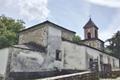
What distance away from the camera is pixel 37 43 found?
70.6ft

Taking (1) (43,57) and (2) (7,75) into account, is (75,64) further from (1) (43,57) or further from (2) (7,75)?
(2) (7,75)

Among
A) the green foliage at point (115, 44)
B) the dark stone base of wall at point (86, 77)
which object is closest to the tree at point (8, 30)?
the dark stone base of wall at point (86, 77)

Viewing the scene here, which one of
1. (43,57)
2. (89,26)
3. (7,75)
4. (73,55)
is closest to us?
(7,75)

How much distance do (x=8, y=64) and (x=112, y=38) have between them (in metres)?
34.1

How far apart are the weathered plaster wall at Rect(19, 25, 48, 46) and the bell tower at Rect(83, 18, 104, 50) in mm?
18064

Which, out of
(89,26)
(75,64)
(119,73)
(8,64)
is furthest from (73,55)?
(89,26)

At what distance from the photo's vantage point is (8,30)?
33.6 metres

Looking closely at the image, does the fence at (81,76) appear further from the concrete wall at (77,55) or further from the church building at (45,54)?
the concrete wall at (77,55)

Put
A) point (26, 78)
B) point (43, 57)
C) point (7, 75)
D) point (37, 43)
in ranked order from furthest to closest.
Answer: point (37, 43) < point (43, 57) < point (26, 78) < point (7, 75)

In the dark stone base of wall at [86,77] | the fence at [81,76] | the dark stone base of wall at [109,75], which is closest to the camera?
the fence at [81,76]

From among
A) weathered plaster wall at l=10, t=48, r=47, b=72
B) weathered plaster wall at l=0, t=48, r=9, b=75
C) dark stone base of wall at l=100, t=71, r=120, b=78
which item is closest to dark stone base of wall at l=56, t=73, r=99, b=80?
dark stone base of wall at l=100, t=71, r=120, b=78

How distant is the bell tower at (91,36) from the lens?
123 feet

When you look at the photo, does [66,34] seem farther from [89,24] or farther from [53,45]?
[89,24]

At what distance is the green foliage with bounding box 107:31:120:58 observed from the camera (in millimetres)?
42459
